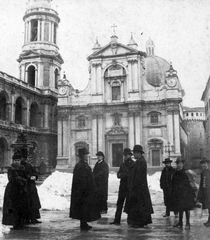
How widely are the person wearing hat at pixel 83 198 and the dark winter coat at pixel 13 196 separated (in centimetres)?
123

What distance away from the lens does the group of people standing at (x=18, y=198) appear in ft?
26.0

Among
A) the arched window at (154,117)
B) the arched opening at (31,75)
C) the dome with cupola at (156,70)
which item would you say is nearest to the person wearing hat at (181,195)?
the arched window at (154,117)

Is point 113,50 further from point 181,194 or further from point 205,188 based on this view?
point 181,194

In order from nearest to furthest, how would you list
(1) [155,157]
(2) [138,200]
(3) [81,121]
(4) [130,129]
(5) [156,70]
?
(2) [138,200] → (1) [155,157] → (4) [130,129] → (3) [81,121] → (5) [156,70]

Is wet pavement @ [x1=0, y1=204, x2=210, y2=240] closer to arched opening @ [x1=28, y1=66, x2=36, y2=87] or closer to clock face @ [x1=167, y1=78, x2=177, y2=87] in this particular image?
clock face @ [x1=167, y1=78, x2=177, y2=87]

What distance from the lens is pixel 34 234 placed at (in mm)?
7316

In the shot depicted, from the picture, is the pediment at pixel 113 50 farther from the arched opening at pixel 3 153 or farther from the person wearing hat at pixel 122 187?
the person wearing hat at pixel 122 187

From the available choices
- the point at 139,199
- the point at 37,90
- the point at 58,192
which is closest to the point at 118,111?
the point at 37,90

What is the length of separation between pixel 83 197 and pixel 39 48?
115ft

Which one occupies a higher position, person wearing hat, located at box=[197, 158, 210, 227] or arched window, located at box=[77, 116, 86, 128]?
arched window, located at box=[77, 116, 86, 128]

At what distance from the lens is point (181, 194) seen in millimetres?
8172

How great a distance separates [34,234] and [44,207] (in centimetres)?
438

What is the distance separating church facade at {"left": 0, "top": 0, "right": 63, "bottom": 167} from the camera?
1320 inches

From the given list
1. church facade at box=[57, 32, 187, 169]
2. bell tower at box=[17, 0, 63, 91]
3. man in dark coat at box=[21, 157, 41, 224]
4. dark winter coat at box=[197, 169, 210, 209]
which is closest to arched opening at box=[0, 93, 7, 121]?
church facade at box=[57, 32, 187, 169]
